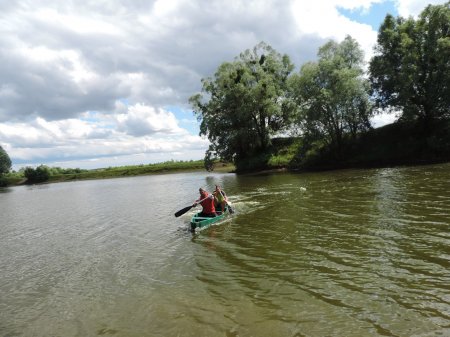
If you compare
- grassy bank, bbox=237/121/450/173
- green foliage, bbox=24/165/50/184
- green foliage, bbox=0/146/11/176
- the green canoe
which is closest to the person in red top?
the green canoe

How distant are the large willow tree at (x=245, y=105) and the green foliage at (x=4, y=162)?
103m

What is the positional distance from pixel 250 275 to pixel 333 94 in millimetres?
39985

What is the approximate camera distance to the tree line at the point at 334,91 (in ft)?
145

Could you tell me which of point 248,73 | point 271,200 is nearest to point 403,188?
point 271,200

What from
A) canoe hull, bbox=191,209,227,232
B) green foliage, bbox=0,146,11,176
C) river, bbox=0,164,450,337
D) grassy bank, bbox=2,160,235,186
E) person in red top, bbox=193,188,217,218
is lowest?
river, bbox=0,164,450,337

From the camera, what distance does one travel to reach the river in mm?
8141

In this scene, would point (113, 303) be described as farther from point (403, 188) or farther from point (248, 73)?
point (248, 73)

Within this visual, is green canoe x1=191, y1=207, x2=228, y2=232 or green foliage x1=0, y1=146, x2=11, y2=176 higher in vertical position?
green foliage x1=0, y1=146, x2=11, y2=176

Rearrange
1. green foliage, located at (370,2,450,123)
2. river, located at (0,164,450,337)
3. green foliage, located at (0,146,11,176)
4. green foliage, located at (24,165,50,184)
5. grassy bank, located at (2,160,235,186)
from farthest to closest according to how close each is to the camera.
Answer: green foliage, located at (0,146,11,176), green foliage, located at (24,165,50,184), grassy bank, located at (2,160,235,186), green foliage, located at (370,2,450,123), river, located at (0,164,450,337)

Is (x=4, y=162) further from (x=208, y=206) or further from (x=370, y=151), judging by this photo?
(x=208, y=206)

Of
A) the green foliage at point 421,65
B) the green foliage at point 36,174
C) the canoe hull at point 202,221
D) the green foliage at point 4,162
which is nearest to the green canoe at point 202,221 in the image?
the canoe hull at point 202,221

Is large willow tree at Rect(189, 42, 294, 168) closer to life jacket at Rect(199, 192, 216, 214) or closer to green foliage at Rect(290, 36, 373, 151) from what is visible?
green foliage at Rect(290, 36, 373, 151)

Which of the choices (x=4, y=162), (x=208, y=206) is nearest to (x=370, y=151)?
(x=208, y=206)

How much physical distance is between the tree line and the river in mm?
26967
